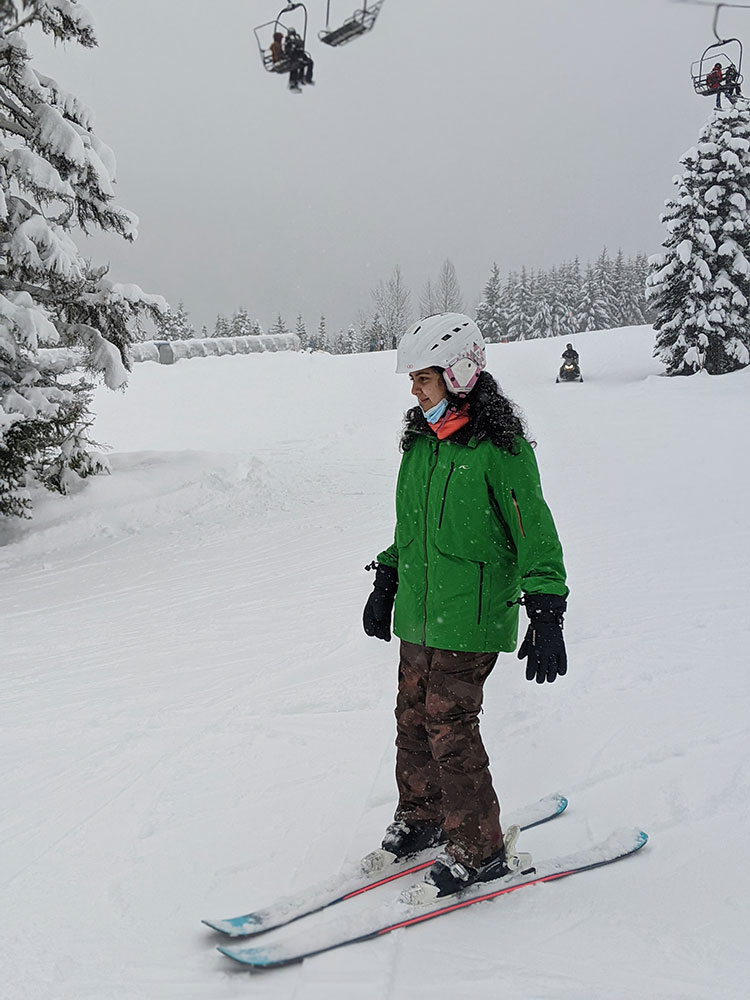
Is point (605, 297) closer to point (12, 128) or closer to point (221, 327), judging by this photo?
point (221, 327)

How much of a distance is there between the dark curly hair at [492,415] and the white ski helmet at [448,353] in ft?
0.12

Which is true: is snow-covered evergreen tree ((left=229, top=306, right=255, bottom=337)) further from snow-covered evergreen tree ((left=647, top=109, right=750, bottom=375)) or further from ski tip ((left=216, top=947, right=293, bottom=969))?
ski tip ((left=216, top=947, right=293, bottom=969))

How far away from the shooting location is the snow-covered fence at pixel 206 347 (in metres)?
31.4

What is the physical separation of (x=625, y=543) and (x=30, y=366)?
25.3ft

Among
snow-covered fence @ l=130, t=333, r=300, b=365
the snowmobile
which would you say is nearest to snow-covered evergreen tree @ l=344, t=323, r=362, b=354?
snow-covered fence @ l=130, t=333, r=300, b=365

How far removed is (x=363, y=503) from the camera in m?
12.3

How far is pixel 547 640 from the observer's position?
2.83m

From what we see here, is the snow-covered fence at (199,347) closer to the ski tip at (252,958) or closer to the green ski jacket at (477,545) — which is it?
the green ski jacket at (477,545)

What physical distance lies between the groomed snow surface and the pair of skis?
47 millimetres

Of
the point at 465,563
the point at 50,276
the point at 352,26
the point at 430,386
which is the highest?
the point at 352,26

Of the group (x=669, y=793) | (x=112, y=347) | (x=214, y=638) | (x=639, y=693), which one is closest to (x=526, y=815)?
(x=669, y=793)

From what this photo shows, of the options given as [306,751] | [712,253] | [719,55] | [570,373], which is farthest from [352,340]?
[306,751]

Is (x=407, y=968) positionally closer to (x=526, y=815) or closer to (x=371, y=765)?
(x=526, y=815)

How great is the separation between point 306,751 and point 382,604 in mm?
1376
